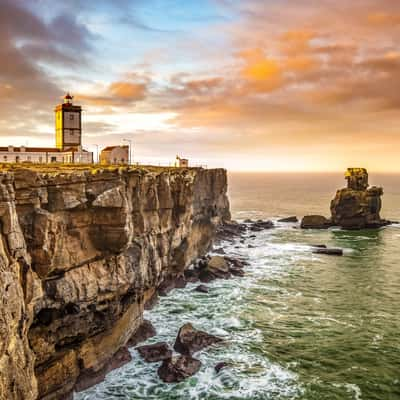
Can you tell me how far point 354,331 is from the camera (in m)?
38.3

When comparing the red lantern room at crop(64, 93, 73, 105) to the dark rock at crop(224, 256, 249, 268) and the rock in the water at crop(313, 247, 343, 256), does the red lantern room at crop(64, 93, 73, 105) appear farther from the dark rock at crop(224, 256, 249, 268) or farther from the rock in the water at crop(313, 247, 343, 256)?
the rock in the water at crop(313, 247, 343, 256)

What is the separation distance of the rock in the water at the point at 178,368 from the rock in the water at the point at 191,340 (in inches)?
66.4

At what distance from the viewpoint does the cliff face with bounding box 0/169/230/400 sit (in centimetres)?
2039

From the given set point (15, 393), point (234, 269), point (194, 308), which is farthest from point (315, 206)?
point (15, 393)

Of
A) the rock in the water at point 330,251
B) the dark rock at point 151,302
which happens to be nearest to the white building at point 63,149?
the dark rock at point 151,302

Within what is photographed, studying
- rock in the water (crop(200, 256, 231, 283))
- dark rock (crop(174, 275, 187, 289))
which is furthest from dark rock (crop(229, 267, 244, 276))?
dark rock (crop(174, 275, 187, 289))

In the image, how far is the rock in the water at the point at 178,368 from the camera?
30359mm

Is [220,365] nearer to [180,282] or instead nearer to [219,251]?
[180,282]

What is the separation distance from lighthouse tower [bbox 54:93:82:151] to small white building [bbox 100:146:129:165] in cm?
540

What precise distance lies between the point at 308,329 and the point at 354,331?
4.04m

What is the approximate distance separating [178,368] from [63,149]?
4022cm

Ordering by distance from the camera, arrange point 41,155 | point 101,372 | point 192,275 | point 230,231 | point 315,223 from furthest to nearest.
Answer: point 315,223, point 230,231, point 41,155, point 192,275, point 101,372

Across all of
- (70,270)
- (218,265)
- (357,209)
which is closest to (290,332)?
(218,265)

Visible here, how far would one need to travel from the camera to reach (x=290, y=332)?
38.2 metres
